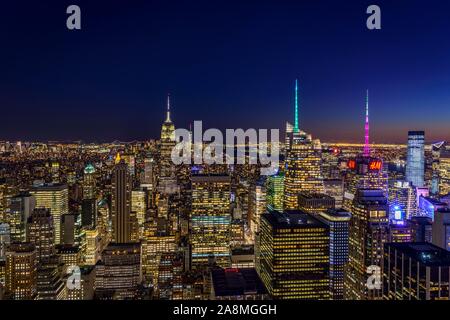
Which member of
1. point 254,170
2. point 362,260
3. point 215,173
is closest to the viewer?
point 362,260

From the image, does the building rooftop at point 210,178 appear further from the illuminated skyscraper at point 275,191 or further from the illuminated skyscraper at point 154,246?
the illuminated skyscraper at point 275,191

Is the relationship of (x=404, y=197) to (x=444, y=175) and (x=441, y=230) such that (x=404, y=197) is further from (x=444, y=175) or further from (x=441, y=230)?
(x=441, y=230)

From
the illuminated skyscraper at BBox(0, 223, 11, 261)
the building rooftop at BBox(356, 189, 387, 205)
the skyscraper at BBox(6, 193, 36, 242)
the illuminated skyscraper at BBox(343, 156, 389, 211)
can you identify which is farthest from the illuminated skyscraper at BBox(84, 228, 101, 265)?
the illuminated skyscraper at BBox(343, 156, 389, 211)

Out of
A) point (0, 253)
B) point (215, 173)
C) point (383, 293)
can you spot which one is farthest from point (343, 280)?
point (0, 253)

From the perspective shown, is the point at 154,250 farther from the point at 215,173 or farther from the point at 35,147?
the point at 35,147

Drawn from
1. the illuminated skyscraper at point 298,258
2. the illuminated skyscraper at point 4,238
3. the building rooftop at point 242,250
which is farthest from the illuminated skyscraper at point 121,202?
the illuminated skyscraper at point 298,258

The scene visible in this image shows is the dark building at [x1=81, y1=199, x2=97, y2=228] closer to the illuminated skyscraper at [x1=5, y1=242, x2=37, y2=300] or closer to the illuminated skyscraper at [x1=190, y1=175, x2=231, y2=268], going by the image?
the illuminated skyscraper at [x1=190, y1=175, x2=231, y2=268]

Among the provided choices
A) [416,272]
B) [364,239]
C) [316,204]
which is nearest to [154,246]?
[316,204]
